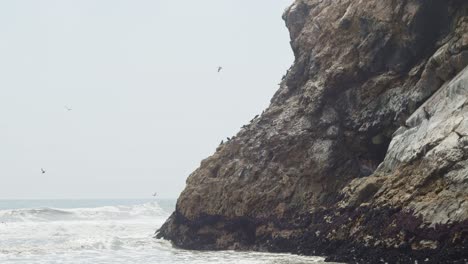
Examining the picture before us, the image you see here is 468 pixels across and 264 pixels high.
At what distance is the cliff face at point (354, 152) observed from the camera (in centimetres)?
2028

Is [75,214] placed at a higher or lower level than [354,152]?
lower

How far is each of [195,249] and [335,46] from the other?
1490cm

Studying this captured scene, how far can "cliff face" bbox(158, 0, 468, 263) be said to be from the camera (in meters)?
20.3

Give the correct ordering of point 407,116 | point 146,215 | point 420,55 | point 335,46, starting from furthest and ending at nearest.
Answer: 1. point 146,215
2. point 335,46
3. point 420,55
4. point 407,116

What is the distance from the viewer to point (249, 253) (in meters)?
28.7

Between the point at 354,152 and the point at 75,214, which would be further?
the point at 75,214

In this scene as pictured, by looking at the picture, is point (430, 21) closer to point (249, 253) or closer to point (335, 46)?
point (335, 46)

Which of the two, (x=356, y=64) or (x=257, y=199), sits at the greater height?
(x=356, y=64)

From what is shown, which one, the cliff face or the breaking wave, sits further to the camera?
the breaking wave

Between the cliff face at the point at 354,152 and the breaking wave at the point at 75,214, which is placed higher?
the cliff face at the point at 354,152

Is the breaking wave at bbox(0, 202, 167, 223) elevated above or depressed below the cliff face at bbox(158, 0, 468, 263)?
below

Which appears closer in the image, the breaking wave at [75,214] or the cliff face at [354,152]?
the cliff face at [354,152]

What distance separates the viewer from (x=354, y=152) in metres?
30.1

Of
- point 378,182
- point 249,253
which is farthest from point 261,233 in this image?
point 378,182
